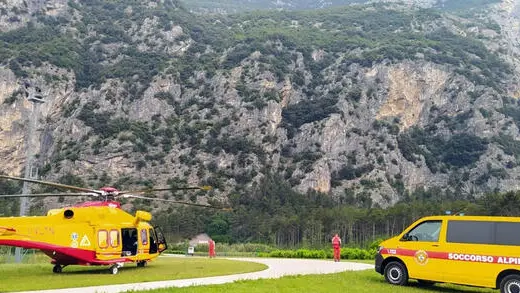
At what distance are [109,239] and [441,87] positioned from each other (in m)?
110

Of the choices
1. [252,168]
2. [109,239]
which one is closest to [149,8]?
[252,168]

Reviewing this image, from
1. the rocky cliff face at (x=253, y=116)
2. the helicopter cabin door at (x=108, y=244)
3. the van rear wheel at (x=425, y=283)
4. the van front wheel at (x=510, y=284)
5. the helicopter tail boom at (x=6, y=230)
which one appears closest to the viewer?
the van front wheel at (x=510, y=284)

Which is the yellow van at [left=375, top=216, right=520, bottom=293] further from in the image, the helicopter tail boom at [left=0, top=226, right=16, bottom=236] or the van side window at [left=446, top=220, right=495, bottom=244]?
the helicopter tail boom at [left=0, top=226, right=16, bottom=236]

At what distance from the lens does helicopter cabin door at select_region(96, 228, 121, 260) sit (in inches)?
680

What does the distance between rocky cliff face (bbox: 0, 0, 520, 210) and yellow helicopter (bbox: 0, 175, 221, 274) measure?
2769 inches

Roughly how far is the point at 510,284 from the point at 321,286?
4562 millimetres

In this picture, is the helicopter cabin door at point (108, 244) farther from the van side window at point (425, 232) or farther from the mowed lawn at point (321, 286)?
the van side window at point (425, 232)

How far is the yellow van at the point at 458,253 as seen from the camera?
38.1ft

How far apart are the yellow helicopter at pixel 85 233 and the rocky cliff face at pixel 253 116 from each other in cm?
7033

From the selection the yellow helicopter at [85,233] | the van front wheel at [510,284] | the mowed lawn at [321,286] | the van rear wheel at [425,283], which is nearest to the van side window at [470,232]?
the van front wheel at [510,284]

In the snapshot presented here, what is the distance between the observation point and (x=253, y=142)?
327ft

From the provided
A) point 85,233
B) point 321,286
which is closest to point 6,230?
point 85,233

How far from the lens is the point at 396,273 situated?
44.9ft

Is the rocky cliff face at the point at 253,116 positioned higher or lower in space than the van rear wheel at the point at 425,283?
higher
